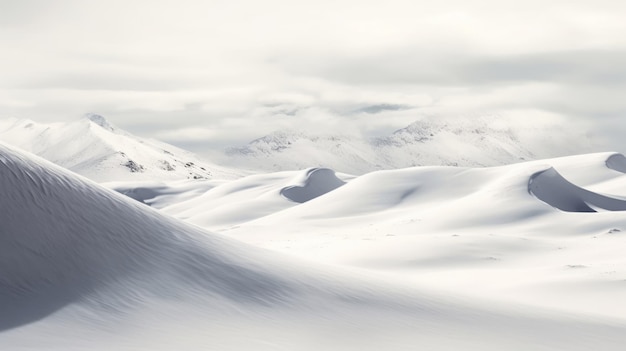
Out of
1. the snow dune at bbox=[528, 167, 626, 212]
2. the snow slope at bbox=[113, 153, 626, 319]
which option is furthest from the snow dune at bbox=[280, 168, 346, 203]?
the snow dune at bbox=[528, 167, 626, 212]

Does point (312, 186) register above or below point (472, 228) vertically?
below

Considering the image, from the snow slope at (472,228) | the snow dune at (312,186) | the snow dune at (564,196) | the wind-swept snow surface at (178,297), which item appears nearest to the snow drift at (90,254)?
the wind-swept snow surface at (178,297)

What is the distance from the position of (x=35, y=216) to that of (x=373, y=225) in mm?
45522

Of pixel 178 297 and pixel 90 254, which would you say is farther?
pixel 90 254

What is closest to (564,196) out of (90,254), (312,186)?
(312,186)

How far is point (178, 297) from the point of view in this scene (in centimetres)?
1175

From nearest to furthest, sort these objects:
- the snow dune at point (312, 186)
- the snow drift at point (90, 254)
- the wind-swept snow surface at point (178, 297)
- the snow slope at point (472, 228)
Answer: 1. the wind-swept snow surface at point (178, 297)
2. the snow drift at point (90, 254)
3. the snow slope at point (472, 228)
4. the snow dune at point (312, 186)

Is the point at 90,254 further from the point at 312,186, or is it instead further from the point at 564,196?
the point at 312,186

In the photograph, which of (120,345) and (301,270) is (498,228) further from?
(120,345)

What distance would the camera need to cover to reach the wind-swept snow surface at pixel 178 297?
33.0 ft

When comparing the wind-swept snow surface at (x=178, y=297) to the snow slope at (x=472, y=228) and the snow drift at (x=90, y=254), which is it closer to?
the snow drift at (x=90, y=254)

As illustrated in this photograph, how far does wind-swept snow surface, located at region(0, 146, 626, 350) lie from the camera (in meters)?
10.1

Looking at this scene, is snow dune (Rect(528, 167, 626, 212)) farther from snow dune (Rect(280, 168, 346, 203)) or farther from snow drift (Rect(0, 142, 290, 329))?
snow drift (Rect(0, 142, 290, 329))

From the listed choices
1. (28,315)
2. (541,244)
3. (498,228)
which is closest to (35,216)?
(28,315)
